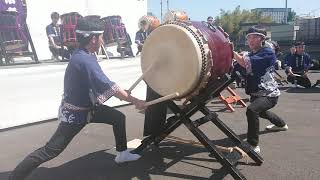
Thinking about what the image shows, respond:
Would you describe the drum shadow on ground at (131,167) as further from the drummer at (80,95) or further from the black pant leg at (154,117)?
the drummer at (80,95)

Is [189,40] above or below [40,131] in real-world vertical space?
above

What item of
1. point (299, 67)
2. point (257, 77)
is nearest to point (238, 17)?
point (299, 67)

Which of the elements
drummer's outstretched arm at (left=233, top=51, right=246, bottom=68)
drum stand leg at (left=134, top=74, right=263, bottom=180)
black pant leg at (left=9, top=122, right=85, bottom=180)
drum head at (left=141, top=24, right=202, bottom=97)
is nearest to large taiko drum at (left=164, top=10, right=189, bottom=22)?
drum head at (left=141, top=24, right=202, bottom=97)

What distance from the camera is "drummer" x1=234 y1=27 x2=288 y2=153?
5047mm

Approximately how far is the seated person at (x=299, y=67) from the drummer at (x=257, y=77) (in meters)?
6.50

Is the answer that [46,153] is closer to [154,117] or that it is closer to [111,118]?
[111,118]

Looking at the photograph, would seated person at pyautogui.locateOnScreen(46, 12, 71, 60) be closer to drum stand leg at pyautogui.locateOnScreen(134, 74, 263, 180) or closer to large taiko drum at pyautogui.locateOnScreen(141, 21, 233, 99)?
drum stand leg at pyautogui.locateOnScreen(134, 74, 263, 180)

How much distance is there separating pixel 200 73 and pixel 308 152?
2114 millimetres

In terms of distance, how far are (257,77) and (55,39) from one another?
17.4 ft

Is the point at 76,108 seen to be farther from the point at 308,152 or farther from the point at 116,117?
the point at 308,152

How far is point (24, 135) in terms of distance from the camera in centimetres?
653

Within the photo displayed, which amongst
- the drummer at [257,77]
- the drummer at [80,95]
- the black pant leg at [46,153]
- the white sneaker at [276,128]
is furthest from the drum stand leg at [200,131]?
the white sneaker at [276,128]

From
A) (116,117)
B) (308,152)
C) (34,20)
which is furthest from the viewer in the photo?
(34,20)

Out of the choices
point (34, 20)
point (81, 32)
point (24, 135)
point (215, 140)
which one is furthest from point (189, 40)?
point (34, 20)
